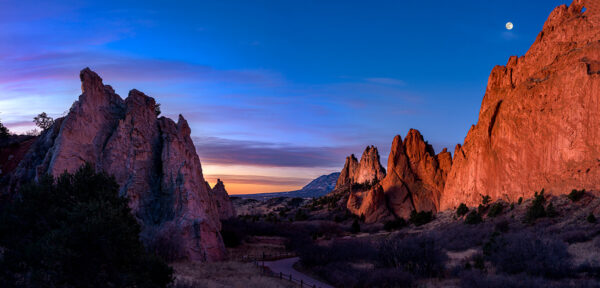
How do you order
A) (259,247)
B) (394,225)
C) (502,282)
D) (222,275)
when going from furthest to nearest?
1. (394,225)
2. (259,247)
3. (222,275)
4. (502,282)

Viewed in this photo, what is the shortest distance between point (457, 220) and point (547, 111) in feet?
61.6

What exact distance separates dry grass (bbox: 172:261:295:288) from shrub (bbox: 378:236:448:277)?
9.66 m

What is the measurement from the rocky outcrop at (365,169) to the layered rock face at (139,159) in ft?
317

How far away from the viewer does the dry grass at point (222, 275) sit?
2510 centimetres

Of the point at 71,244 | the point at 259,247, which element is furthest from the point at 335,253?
the point at 71,244

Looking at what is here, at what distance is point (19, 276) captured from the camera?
17562 mm

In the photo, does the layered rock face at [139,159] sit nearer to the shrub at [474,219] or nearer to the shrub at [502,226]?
the shrub at [502,226]

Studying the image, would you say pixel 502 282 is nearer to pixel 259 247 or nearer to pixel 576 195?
pixel 576 195

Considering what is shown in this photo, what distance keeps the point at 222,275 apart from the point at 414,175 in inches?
2319

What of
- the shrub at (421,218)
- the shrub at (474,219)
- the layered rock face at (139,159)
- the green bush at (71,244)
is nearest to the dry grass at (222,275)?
the layered rock face at (139,159)

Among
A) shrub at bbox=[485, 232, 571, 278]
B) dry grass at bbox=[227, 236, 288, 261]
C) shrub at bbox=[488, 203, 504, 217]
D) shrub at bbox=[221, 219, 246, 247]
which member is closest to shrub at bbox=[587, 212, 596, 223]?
shrub at bbox=[485, 232, 571, 278]

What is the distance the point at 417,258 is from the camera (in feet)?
106

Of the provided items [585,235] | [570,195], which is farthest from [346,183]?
[585,235]

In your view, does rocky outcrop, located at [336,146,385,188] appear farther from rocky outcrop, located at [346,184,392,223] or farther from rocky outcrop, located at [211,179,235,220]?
rocky outcrop, located at [211,179,235,220]
